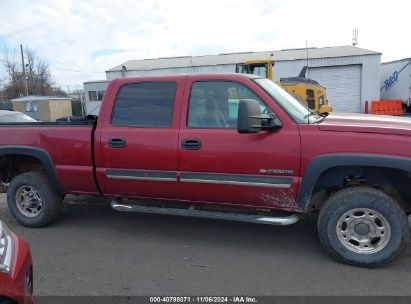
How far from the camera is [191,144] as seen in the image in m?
4.23

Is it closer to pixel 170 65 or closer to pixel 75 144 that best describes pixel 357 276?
pixel 75 144

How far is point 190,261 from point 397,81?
24.7 meters

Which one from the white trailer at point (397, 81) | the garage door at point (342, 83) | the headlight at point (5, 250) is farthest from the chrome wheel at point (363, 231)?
the garage door at point (342, 83)

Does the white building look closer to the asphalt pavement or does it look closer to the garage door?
the garage door

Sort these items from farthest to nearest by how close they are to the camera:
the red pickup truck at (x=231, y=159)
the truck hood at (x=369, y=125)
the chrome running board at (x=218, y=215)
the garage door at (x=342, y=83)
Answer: the garage door at (x=342, y=83) < the chrome running board at (x=218, y=215) < the red pickup truck at (x=231, y=159) < the truck hood at (x=369, y=125)

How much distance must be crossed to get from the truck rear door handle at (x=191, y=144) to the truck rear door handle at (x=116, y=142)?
0.73 m

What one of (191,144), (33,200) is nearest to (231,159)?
(191,144)

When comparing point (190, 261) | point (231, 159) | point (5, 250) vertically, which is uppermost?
point (231, 159)

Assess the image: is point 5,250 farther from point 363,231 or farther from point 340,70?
point 340,70

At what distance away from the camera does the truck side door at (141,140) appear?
14.3 feet

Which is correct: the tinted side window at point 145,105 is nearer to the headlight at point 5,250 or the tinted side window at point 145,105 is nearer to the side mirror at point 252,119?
the side mirror at point 252,119

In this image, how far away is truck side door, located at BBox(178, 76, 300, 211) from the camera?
3.94 metres

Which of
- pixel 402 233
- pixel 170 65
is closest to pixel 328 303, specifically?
pixel 402 233

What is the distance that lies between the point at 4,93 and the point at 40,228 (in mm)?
57666
